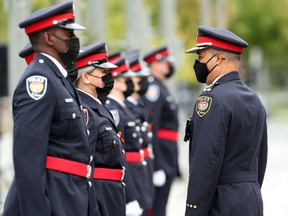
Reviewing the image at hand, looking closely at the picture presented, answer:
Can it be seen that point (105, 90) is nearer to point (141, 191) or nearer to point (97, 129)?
point (97, 129)

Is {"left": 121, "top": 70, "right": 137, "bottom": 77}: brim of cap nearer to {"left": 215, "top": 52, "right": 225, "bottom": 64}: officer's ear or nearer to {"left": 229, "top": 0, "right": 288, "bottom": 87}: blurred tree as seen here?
{"left": 215, "top": 52, "right": 225, "bottom": 64}: officer's ear

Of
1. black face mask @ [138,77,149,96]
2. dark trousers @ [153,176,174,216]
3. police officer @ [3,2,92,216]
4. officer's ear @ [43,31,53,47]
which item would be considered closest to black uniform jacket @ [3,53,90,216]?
police officer @ [3,2,92,216]

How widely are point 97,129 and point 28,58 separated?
0.73 metres

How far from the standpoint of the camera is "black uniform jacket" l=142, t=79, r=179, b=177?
12.3m

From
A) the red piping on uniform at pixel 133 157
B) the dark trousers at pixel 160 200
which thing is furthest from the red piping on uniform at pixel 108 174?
the dark trousers at pixel 160 200

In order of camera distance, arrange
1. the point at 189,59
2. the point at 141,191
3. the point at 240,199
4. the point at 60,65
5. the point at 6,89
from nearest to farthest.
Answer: the point at 60,65
the point at 240,199
the point at 141,191
the point at 6,89
the point at 189,59

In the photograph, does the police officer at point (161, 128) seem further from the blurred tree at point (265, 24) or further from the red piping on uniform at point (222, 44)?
the blurred tree at point (265, 24)

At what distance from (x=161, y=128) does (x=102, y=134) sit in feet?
16.6

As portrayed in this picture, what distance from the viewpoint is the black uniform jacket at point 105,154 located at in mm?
7363

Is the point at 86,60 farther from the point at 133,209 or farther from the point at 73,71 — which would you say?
the point at 133,209

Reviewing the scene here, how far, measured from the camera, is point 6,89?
659 inches

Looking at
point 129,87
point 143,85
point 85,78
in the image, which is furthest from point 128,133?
point 85,78

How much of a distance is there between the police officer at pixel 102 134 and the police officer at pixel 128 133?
4.69ft

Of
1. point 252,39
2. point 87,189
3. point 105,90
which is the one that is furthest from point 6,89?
point 252,39
